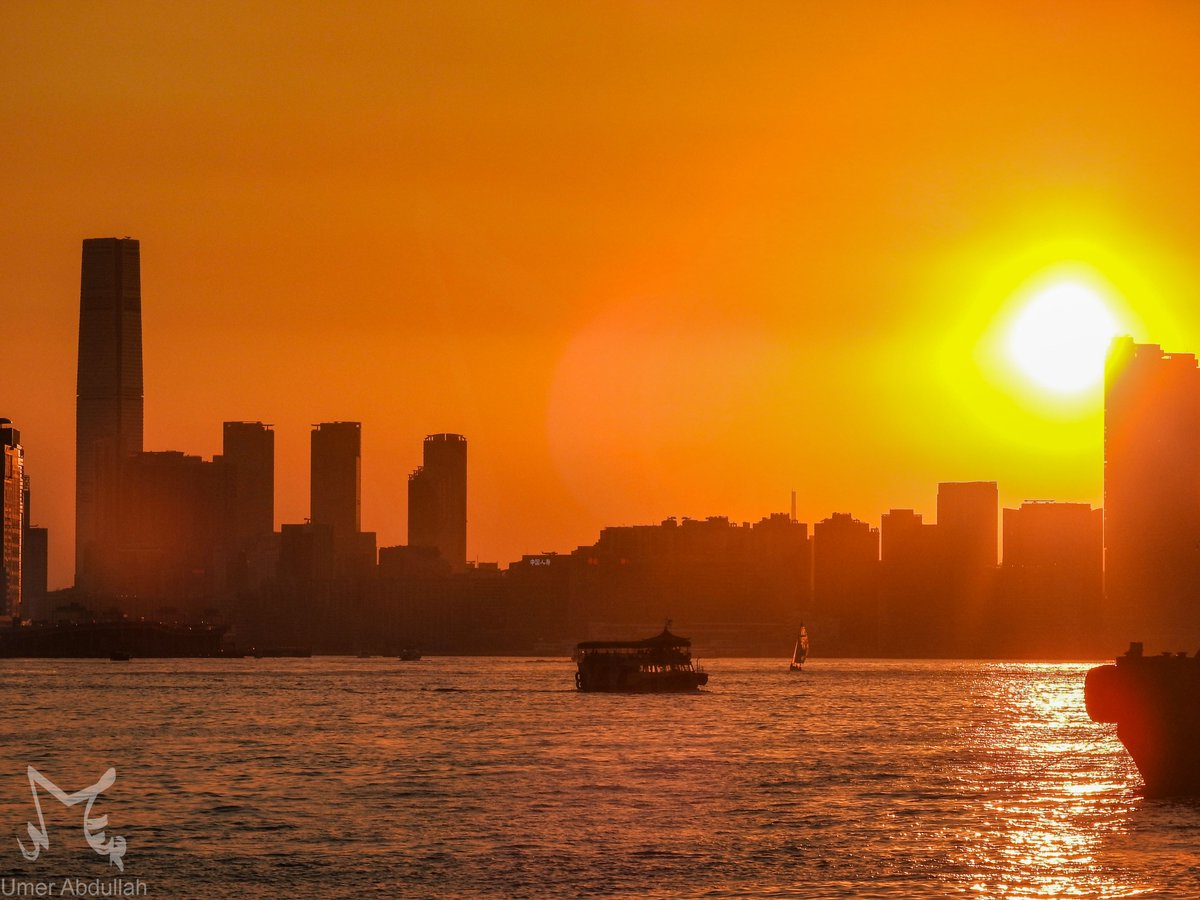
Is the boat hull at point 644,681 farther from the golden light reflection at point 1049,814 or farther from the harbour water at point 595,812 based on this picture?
the golden light reflection at point 1049,814

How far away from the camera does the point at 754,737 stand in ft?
400

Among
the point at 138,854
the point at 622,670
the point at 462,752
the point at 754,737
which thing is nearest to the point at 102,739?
the point at 462,752

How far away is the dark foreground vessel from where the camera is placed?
7288 centimetres

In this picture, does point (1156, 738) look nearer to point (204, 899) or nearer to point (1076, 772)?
point (1076, 772)

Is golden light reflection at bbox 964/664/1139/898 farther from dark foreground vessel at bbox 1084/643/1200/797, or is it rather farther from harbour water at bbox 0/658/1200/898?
dark foreground vessel at bbox 1084/643/1200/797

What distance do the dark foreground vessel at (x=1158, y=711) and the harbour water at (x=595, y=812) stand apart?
4.37 ft

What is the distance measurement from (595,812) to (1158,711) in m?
22.4

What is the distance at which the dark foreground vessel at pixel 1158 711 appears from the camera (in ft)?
239

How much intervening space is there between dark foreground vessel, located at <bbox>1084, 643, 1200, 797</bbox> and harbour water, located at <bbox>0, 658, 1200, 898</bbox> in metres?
1.33
